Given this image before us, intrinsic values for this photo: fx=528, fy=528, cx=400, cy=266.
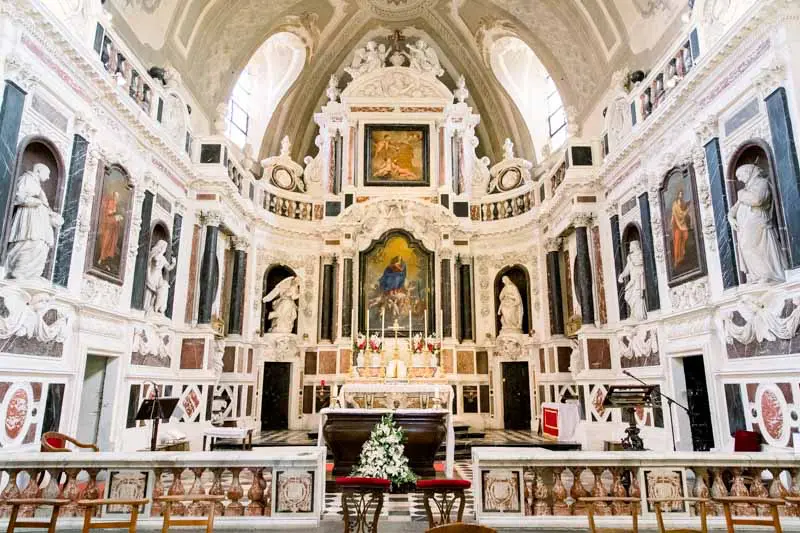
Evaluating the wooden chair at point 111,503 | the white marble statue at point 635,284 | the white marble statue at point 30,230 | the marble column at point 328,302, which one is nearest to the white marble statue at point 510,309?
the white marble statue at point 635,284

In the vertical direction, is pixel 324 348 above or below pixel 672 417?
above

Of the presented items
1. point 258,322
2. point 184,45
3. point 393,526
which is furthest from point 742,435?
point 184,45

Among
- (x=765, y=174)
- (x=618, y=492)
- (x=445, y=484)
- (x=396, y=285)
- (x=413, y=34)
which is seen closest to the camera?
(x=445, y=484)

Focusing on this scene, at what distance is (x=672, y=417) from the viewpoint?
8.89 metres

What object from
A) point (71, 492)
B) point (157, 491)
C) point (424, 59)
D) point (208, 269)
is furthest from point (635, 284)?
point (424, 59)

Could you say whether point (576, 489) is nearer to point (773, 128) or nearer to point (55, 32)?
point (773, 128)

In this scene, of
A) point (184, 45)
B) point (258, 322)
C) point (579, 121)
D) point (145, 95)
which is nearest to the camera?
point (145, 95)

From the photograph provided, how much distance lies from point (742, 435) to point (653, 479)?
280cm

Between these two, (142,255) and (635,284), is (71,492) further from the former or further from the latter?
(635,284)

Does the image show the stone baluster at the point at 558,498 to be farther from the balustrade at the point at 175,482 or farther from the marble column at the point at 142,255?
the marble column at the point at 142,255

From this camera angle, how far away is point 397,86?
17.0 meters

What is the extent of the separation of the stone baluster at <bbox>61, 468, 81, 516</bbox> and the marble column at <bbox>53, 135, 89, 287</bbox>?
3808 millimetres

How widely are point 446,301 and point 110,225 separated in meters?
9.17

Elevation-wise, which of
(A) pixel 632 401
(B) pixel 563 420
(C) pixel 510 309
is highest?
(C) pixel 510 309
